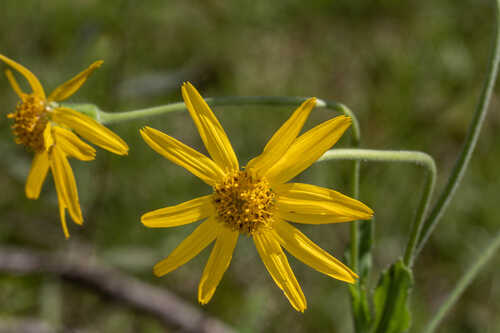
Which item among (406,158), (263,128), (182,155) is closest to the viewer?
(406,158)

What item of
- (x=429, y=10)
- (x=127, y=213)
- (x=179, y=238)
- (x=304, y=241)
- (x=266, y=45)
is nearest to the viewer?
(x=304, y=241)

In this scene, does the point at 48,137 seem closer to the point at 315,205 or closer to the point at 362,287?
the point at 315,205

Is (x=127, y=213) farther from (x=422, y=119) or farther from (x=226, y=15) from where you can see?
(x=422, y=119)

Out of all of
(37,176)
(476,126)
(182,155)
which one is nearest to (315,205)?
(182,155)

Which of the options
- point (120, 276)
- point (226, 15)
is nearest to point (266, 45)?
point (226, 15)

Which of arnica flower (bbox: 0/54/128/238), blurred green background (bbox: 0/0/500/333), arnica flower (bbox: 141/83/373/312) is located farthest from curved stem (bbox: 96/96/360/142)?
blurred green background (bbox: 0/0/500/333)
